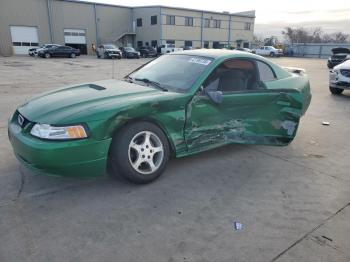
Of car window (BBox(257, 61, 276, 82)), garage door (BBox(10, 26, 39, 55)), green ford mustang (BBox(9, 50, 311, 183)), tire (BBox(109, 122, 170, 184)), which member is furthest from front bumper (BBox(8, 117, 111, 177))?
garage door (BBox(10, 26, 39, 55))

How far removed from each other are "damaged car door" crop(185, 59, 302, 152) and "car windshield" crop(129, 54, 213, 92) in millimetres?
190

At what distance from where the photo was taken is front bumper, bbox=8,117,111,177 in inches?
119

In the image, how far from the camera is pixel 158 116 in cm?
353

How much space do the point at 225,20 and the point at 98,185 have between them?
5601 centimetres

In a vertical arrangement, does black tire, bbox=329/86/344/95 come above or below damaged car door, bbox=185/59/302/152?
below

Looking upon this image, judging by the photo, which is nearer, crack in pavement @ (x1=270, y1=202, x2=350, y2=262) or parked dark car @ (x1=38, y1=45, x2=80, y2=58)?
crack in pavement @ (x1=270, y1=202, x2=350, y2=262)

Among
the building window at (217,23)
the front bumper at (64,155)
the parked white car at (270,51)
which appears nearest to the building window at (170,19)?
the building window at (217,23)

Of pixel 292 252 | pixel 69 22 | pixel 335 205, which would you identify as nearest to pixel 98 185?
pixel 292 252

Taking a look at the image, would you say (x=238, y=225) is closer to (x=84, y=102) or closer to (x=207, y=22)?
(x=84, y=102)

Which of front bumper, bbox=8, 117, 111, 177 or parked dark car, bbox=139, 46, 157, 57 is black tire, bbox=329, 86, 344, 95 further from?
parked dark car, bbox=139, 46, 157, 57

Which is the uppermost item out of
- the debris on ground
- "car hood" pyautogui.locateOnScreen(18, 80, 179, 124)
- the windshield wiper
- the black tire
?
the windshield wiper

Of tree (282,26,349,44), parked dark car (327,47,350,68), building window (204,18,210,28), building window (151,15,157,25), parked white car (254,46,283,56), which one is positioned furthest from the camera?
tree (282,26,349,44)

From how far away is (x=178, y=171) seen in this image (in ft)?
13.1

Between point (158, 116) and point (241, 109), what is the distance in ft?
4.22
